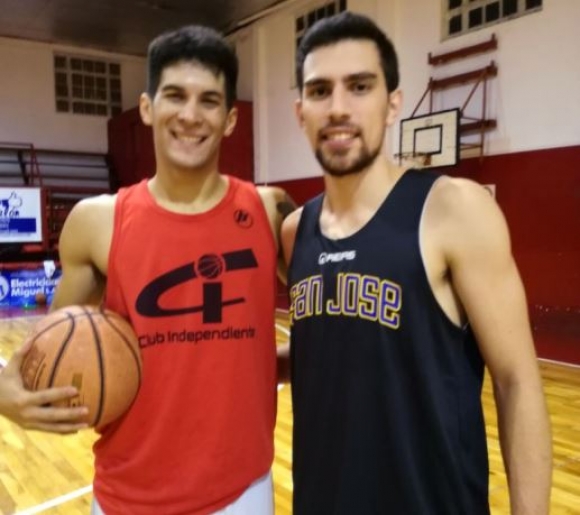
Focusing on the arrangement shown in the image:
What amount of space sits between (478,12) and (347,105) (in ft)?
18.4

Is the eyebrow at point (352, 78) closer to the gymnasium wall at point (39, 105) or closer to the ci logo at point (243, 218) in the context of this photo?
the ci logo at point (243, 218)

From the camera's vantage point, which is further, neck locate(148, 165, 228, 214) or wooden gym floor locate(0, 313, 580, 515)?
wooden gym floor locate(0, 313, 580, 515)

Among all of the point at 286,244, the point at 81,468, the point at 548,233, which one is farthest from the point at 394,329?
the point at 548,233

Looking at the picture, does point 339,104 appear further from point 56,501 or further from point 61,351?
point 56,501

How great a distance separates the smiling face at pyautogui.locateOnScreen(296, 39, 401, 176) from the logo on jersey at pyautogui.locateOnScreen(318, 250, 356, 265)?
0.55 ft

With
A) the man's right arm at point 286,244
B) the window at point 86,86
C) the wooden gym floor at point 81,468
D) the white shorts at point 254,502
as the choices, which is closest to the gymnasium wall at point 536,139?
the wooden gym floor at point 81,468

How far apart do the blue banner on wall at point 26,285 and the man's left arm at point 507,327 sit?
334 inches

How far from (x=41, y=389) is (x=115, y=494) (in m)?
0.30

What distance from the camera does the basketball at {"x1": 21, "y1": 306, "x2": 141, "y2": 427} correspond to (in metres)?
1.25

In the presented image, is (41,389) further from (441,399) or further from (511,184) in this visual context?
(511,184)

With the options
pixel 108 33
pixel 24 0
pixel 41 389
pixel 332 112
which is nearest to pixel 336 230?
pixel 332 112

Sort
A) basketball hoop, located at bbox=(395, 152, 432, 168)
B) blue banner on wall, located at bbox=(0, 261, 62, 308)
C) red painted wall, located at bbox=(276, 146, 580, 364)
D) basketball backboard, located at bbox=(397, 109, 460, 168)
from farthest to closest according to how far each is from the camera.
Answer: blue banner on wall, located at bbox=(0, 261, 62, 308), basketball hoop, located at bbox=(395, 152, 432, 168), basketball backboard, located at bbox=(397, 109, 460, 168), red painted wall, located at bbox=(276, 146, 580, 364)

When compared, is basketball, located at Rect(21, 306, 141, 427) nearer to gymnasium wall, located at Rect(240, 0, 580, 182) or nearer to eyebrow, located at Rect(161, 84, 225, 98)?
eyebrow, located at Rect(161, 84, 225, 98)

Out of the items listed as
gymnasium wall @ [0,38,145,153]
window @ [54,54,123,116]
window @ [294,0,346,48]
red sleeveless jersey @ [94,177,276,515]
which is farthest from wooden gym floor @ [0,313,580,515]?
window @ [54,54,123,116]
